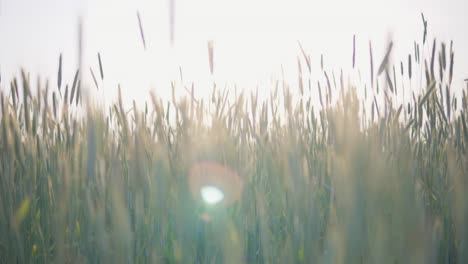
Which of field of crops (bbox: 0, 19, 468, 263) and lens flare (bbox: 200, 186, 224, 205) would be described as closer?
field of crops (bbox: 0, 19, 468, 263)

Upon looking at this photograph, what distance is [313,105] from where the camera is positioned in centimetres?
180

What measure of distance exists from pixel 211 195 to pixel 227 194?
4cm

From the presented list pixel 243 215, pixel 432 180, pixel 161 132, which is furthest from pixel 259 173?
pixel 432 180

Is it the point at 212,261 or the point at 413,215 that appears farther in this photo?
the point at 212,261

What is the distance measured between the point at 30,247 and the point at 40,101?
385 mm

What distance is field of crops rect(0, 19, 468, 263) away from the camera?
0.54 metres

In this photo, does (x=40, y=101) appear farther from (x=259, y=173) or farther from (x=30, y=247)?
(x=259, y=173)

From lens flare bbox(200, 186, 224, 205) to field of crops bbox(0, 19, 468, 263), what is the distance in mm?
12

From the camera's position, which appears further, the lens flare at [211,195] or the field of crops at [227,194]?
the lens flare at [211,195]

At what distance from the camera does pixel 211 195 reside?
2.97 ft

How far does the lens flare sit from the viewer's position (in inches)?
34.3

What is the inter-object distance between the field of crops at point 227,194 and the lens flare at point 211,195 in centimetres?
1

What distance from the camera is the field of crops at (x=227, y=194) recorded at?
0.54 m

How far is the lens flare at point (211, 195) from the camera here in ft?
2.86
